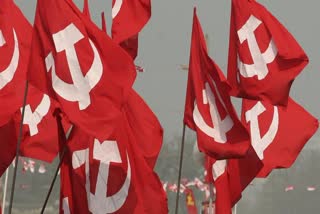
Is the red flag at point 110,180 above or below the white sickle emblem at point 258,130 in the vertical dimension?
above

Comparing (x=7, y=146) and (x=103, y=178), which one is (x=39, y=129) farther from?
(x=103, y=178)

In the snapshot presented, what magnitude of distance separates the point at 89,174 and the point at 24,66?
2.00 m

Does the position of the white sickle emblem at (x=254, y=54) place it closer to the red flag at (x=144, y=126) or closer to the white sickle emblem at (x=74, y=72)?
the red flag at (x=144, y=126)

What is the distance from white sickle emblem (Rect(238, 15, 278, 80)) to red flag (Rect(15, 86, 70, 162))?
252 cm

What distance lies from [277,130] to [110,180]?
203 inches

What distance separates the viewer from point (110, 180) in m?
15.5

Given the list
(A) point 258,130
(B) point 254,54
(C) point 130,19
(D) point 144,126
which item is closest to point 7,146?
(D) point 144,126

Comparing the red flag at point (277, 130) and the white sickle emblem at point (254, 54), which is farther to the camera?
the red flag at point (277, 130)

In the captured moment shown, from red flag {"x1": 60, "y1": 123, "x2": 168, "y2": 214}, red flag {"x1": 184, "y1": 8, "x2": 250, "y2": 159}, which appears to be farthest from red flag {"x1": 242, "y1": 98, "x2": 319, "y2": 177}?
red flag {"x1": 60, "y1": 123, "x2": 168, "y2": 214}

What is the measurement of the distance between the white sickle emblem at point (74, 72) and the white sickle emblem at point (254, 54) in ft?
12.7

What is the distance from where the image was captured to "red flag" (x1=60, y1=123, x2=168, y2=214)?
15.4 meters

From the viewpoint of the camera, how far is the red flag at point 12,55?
16.4 m

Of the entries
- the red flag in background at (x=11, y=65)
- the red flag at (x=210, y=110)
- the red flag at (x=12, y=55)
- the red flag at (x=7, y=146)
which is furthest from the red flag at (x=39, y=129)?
the red flag at (x=210, y=110)

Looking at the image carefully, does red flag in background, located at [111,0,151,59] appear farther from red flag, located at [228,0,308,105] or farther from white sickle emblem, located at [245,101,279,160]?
white sickle emblem, located at [245,101,279,160]
